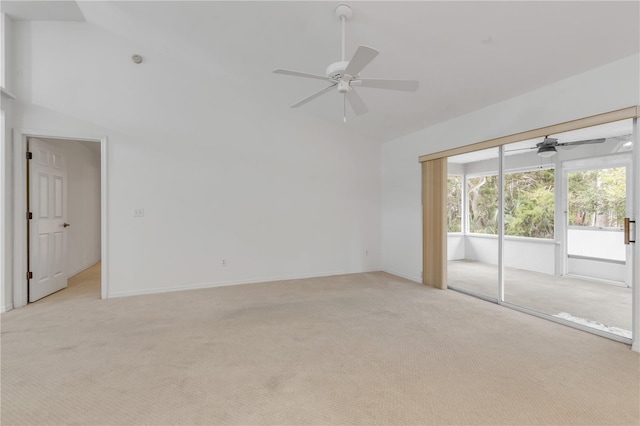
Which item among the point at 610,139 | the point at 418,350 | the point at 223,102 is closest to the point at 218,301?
the point at 418,350

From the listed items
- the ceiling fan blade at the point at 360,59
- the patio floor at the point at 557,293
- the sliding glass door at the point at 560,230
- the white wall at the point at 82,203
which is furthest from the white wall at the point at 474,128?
the white wall at the point at 82,203

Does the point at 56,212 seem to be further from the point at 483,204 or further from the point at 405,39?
the point at 483,204

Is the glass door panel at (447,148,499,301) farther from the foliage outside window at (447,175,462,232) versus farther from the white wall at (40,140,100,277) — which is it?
the white wall at (40,140,100,277)

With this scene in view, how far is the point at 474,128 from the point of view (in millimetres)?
3934

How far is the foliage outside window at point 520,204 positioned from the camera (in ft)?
18.5

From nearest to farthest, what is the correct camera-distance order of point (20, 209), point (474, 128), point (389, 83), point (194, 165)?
1. point (389, 83)
2. point (20, 209)
3. point (474, 128)
4. point (194, 165)

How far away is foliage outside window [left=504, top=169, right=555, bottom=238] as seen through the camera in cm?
562

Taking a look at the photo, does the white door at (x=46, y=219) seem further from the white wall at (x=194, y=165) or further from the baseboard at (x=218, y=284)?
the baseboard at (x=218, y=284)

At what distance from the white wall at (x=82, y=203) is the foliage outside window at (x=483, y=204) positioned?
7.79m

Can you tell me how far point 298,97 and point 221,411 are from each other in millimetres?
4078

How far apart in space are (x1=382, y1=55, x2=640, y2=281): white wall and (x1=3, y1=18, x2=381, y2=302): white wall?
51 cm

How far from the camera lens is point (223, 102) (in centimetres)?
463

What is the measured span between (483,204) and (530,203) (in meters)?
0.98

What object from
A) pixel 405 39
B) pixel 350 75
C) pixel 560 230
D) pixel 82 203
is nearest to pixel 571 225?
pixel 560 230
